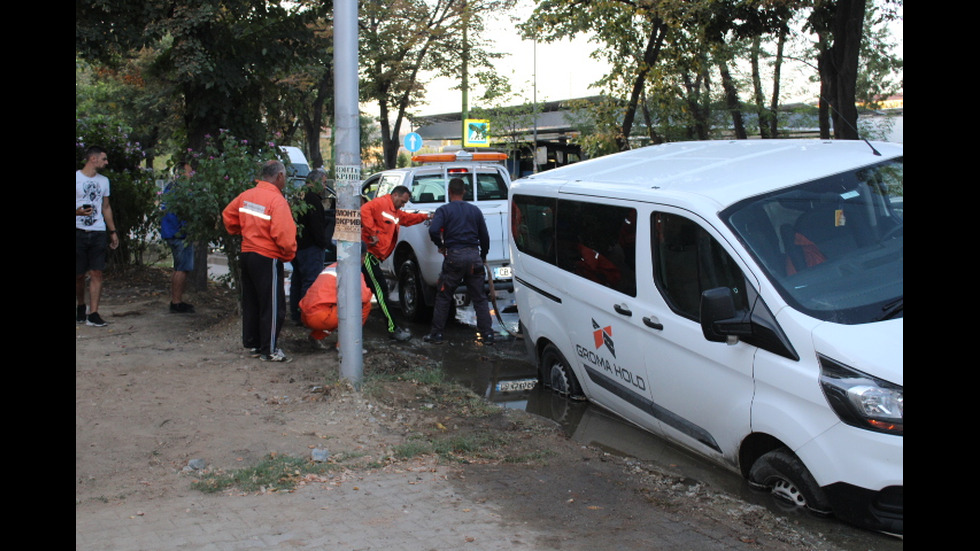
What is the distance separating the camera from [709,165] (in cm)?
577

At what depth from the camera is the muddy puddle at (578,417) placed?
14.4 feet

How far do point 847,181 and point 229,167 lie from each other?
6134 mm

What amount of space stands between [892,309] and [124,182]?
10.4m

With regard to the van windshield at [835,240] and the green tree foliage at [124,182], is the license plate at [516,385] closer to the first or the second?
the van windshield at [835,240]

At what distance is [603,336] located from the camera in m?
6.12

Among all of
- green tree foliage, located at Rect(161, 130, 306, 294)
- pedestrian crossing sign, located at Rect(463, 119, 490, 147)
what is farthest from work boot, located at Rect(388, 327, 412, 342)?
pedestrian crossing sign, located at Rect(463, 119, 490, 147)

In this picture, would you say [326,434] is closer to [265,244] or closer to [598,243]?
[598,243]

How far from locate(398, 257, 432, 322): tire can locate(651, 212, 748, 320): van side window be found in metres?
5.92

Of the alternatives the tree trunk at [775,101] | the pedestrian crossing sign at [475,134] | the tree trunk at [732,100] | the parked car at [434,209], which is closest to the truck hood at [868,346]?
the parked car at [434,209]

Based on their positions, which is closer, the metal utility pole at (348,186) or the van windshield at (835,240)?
the van windshield at (835,240)

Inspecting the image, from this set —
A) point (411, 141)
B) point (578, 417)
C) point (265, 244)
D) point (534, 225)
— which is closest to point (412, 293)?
point (265, 244)

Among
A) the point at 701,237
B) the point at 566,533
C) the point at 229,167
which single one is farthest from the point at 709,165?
the point at 229,167

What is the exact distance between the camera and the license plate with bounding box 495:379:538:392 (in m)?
7.88

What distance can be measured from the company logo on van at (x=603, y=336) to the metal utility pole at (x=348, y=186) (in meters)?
1.98
